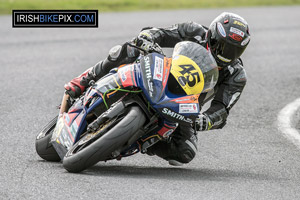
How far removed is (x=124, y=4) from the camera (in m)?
20.1

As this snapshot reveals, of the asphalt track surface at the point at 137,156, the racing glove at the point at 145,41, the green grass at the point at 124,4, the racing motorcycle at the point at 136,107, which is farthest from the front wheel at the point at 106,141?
the green grass at the point at 124,4

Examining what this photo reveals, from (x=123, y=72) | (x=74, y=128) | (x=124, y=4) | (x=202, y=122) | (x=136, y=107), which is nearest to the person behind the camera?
(x=136, y=107)

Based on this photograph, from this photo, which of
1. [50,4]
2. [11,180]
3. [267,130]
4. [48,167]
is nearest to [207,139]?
[267,130]

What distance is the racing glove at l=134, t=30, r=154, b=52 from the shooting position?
248 inches

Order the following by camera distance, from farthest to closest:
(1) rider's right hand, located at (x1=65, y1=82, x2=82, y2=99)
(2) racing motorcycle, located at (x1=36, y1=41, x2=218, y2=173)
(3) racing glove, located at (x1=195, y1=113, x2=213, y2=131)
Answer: (1) rider's right hand, located at (x1=65, y1=82, x2=82, y2=99) → (3) racing glove, located at (x1=195, y1=113, x2=213, y2=131) → (2) racing motorcycle, located at (x1=36, y1=41, x2=218, y2=173)

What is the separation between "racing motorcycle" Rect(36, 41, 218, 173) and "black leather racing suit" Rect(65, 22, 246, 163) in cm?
44

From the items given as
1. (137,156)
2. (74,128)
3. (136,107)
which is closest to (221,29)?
(136,107)

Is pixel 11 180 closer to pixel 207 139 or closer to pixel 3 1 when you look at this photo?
pixel 207 139

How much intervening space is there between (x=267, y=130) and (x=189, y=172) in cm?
231

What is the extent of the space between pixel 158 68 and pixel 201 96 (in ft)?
2.24

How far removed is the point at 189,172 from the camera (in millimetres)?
6250

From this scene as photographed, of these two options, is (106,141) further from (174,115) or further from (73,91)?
(73,91)

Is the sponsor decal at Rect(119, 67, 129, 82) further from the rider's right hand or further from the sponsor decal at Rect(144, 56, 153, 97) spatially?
the rider's right hand

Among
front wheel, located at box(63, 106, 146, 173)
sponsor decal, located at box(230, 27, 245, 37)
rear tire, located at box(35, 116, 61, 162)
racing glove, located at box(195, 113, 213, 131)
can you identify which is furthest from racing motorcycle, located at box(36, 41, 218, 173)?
sponsor decal, located at box(230, 27, 245, 37)
